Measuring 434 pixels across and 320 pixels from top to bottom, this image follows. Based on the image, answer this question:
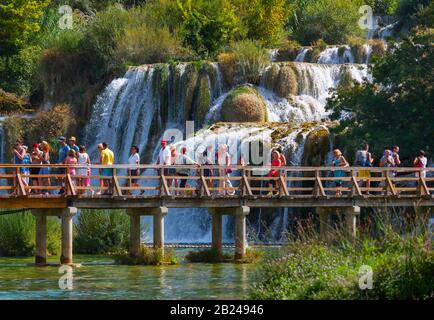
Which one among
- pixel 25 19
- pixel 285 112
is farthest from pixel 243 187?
pixel 25 19

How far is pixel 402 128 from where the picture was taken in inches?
2014

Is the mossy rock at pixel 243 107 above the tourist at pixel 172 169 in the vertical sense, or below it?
above

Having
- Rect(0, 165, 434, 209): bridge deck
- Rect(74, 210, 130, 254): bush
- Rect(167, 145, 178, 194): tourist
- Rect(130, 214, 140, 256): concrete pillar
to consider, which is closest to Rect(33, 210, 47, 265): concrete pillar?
Rect(0, 165, 434, 209): bridge deck

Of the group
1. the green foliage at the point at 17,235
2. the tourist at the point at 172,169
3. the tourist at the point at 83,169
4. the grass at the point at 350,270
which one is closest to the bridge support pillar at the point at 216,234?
the tourist at the point at 172,169

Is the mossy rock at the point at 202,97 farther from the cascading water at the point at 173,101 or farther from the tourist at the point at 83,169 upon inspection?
the tourist at the point at 83,169

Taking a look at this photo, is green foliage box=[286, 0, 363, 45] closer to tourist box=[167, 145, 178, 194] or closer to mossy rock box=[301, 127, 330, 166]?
mossy rock box=[301, 127, 330, 166]

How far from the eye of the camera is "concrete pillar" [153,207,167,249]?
4025cm

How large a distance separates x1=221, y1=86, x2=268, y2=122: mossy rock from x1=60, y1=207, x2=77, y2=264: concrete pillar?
19748mm

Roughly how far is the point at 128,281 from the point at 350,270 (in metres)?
8.22

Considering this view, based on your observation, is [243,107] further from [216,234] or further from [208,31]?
[216,234]

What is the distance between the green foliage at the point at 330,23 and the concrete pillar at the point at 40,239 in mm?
33628

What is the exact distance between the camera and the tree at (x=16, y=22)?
241 feet

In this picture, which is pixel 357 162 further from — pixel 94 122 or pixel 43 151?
pixel 94 122
